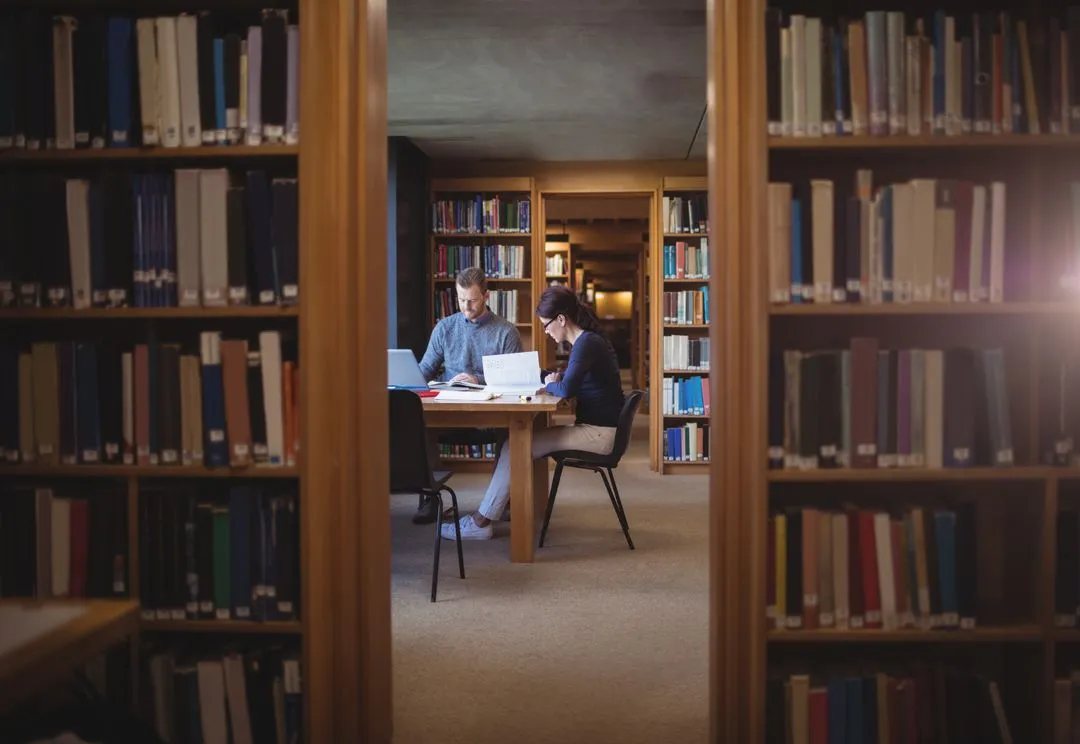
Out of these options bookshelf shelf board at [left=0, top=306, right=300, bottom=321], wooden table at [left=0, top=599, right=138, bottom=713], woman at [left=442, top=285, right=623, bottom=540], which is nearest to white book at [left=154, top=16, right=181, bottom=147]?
bookshelf shelf board at [left=0, top=306, right=300, bottom=321]

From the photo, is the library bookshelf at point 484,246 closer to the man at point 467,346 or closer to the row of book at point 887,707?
the man at point 467,346

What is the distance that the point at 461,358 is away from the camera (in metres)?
5.07

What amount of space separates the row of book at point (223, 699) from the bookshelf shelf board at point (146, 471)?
438mm

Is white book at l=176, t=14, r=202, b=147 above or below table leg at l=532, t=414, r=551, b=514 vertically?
above

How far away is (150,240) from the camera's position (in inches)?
76.4

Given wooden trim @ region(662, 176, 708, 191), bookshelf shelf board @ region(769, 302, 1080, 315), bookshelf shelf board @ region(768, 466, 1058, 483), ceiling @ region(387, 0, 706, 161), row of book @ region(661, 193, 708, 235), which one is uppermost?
ceiling @ region(387, 0, 706, 161)

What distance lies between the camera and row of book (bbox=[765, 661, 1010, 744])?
76.8 inches

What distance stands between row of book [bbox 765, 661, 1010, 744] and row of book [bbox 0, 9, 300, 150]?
175cm

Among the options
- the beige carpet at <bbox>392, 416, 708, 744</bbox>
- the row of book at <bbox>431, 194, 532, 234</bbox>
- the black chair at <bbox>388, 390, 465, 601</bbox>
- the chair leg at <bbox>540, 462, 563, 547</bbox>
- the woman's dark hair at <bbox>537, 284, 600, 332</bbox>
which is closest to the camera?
the beige carpet at <bbox>392, 416, 708, 744</bbox>

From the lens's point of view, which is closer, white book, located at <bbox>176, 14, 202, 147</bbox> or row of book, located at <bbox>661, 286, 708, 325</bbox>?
white book, located at <bbox>176, 14, 202, 147</bbox>

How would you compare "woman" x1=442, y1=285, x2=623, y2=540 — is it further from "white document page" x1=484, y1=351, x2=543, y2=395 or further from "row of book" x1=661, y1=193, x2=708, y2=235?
"row of book" x1=661, y1=193, x2=708, y2=235

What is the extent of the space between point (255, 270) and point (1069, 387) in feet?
6.17

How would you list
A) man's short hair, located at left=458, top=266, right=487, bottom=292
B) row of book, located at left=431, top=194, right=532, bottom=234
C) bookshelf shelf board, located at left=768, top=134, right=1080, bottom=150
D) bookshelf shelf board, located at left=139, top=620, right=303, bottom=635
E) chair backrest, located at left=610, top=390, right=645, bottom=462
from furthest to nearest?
row of book, located at left=431, top=194, right=532, bottom=234 < man's short hair, located at left=458, top=266, right=487, bottom=292 < chair backrest, located at left=610, top=390, right=645, bottom=462 < bookshelf shelf board, located at left=139, top=620, right=303, bottom=635 < bookshelf shelf board, located at left=768, top=134, right=1080, bottom=150

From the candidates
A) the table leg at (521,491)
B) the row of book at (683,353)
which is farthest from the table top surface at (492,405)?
the row of book at (683,353)
